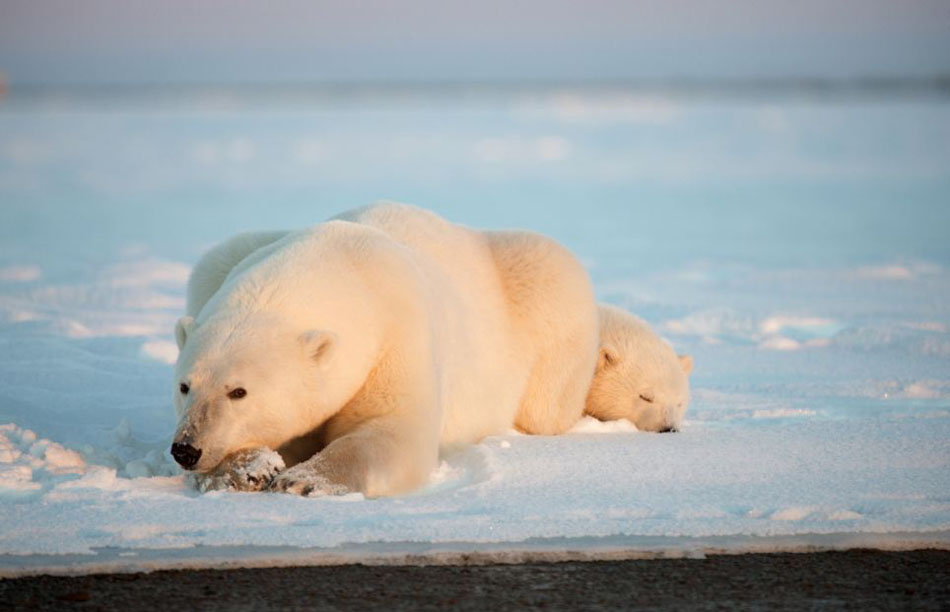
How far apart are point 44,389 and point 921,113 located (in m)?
30.2

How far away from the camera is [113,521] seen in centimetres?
405

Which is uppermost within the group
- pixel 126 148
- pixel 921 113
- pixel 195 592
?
pixel 921 113

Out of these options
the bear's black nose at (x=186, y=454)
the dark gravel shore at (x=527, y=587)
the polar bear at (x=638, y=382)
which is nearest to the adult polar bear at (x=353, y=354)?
the bear's black nose at (x=186, y=454)

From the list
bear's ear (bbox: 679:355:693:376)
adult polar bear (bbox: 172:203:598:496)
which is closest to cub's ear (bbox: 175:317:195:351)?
adult polar bear (bbox: 172:203:598:496)

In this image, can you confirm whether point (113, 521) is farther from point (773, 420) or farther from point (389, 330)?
point (773, 420)

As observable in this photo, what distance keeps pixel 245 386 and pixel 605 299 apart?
616 centimetres

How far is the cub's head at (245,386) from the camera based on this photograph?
4.58m

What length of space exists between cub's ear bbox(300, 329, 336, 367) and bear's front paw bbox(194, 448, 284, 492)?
1.17ft

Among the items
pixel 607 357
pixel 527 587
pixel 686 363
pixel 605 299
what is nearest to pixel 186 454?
pixel 527 587

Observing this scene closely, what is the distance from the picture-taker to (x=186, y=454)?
178 inches

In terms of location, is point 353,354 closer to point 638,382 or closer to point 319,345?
point 319,345

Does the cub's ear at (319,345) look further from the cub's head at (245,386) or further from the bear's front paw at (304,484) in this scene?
the bear's front paw at (304,484)

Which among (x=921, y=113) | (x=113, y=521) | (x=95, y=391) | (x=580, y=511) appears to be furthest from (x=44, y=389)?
(x=921, y=113)

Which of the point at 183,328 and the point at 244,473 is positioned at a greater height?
the point at 183,328
